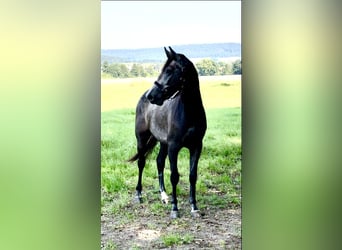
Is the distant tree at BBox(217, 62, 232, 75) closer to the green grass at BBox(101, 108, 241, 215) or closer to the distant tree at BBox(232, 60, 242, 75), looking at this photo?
the distant tree at BBox(232, 60, 242, 75)

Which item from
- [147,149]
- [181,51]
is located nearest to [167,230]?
[147,149]

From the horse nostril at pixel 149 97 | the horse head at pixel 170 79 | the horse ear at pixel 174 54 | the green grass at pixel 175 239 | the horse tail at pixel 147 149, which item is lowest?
the green grass at pixel 175 239

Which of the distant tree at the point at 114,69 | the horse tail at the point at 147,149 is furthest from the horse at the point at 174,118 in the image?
the distant tree at the point at 114,69

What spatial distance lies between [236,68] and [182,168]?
657mm

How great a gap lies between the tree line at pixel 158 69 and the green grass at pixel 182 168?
8.4 inches

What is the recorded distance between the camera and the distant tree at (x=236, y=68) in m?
2.64

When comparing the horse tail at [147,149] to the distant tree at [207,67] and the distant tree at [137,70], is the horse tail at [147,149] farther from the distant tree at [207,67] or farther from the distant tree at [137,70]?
the distant tree at [207,67]

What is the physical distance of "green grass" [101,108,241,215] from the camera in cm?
263
